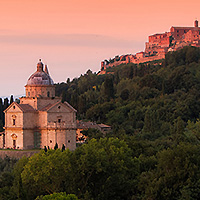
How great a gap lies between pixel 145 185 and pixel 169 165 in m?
1.94

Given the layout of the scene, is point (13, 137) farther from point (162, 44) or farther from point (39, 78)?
point (162, 44)

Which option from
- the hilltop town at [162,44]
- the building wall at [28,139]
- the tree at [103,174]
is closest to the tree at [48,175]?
the tree at [103,174]

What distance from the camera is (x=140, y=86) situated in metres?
78.8

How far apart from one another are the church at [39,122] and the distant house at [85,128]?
675 cm

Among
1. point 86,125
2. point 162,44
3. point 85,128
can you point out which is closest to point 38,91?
point 85,128

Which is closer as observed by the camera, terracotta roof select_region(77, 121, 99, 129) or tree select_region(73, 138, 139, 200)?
tree select_region(73, 138, 139, 200)

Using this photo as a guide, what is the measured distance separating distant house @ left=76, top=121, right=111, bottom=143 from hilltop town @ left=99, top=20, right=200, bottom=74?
56.2 metres

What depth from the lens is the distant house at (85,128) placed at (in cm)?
5686

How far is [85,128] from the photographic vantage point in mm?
59000

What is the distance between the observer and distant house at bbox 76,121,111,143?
56862 mm

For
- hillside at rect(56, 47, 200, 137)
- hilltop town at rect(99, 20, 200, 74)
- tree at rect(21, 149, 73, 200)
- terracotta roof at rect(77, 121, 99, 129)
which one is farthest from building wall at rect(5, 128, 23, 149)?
hilltop town at rect(99, 20, 200, 74)

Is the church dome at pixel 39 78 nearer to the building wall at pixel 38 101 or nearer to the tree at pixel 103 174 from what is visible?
→ the building wall at pixel 38 101

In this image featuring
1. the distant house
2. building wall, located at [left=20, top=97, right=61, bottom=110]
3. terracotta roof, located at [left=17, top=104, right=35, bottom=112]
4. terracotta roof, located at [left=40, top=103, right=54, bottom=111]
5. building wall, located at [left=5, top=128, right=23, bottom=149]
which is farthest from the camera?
the distant house

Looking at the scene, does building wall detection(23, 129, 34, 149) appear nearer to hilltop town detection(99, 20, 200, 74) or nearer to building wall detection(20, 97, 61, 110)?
building wall detection(20, 97, 61, 110)
